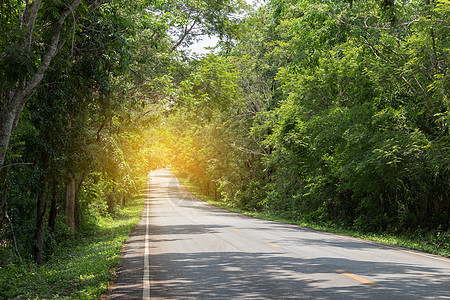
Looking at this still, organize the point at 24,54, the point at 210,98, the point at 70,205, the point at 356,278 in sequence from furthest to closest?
the point at 70,205 < the point at 210,98 < the point at 356,278 < the point at 24,54

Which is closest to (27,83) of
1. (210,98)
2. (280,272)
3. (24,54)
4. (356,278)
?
(24,54)

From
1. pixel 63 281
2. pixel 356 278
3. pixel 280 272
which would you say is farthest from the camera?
pixel 63 281

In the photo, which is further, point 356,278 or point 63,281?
point 63,281

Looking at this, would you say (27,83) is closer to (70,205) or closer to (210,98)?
(210,98)

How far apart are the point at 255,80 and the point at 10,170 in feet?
76.4

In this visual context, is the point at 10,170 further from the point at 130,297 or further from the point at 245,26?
the point at 245,26

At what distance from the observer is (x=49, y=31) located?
901 cm

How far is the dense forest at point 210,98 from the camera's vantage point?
369 inches

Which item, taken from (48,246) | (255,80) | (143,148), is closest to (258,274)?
(48,246)

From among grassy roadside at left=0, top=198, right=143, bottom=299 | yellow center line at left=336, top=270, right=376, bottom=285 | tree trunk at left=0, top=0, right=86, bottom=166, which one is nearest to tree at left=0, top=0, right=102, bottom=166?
tree trunk at left=0, top=0, right=86, bottom=166

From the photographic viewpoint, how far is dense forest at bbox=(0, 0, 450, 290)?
9375 mm

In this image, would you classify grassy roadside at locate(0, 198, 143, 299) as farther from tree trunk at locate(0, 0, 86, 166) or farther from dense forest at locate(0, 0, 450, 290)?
tree trunk at locate(0, 0, 86, 166)

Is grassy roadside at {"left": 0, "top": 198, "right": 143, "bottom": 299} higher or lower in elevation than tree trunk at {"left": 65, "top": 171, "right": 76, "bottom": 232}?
lower

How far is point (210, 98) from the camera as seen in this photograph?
18422mm
